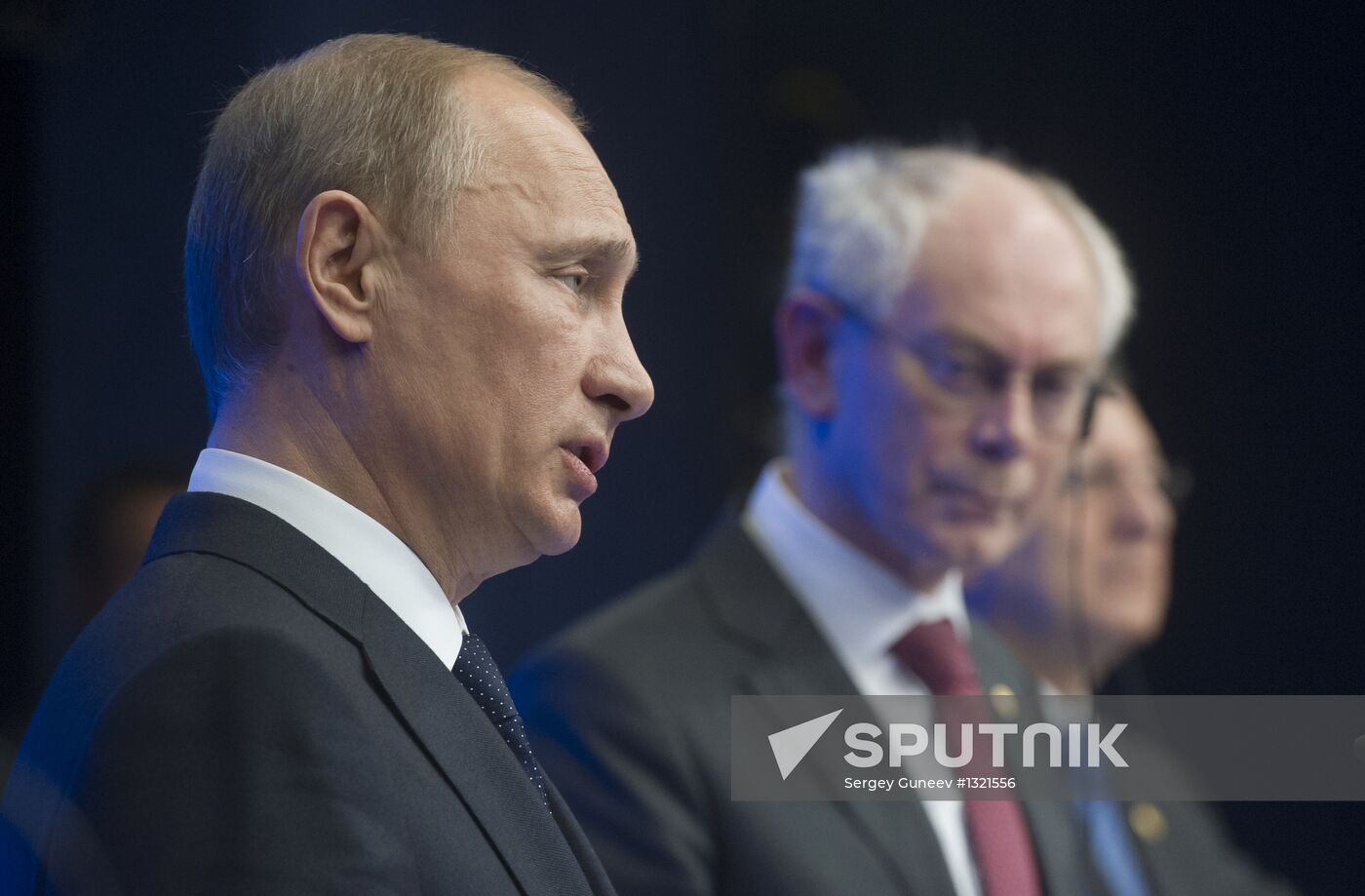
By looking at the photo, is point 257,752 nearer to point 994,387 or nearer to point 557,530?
point 557,530

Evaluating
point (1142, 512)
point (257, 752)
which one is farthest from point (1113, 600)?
point (257, 752)

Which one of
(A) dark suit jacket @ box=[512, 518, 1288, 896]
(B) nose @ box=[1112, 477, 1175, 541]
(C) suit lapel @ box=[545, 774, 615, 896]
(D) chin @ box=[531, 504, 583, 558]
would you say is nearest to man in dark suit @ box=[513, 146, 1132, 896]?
(A) dark suit jacket @ box=[512, 518, 1288, 896]

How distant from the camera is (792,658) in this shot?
169 cm

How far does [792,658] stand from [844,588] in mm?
135

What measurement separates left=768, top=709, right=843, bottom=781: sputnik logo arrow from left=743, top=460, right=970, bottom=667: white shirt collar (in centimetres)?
12

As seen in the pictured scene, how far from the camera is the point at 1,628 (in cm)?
143

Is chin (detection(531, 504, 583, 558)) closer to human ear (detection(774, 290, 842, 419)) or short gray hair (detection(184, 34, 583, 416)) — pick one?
short gray hair (detection(184, 34, 583, 416))

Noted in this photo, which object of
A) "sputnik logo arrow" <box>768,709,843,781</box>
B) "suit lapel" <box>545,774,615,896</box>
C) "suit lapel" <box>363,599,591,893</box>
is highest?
"suit lapel" <box>363,599,591,893</box>

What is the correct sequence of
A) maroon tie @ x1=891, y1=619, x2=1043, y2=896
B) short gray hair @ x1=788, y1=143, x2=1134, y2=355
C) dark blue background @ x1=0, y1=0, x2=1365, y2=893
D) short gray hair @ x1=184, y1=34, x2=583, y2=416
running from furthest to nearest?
1. short gray hair @ x1=788, y1=143, x2=1134, y2=355
2. maroon tie @ x1=891, y1=619, x2=1043, y2=896
3. dark blue background @ x1=0, y1=0, x2=1365, y2=893
4. short gray hair @ x1=184, y1=34, x2=583, y2=416

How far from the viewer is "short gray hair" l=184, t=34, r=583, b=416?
3.29 feet

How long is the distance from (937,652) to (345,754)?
3.50 ft

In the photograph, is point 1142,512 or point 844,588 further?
point 1142,512

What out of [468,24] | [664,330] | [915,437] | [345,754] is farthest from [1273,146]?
[345,754]

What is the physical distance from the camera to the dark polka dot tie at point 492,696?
103 cm
